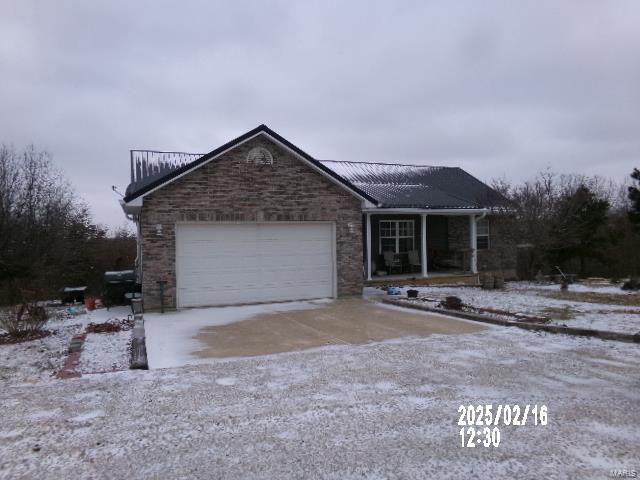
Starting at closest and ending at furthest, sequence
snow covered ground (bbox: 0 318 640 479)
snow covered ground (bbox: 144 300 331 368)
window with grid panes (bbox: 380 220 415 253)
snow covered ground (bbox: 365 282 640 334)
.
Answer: snow covered ground (bbox: 0 318 640 479)
snow covered ground (bbox: 144 300 331 368)
snow covered ground (bbox: 365 282 640 334)
window with grid panes (bbox: 380 220 415 253)

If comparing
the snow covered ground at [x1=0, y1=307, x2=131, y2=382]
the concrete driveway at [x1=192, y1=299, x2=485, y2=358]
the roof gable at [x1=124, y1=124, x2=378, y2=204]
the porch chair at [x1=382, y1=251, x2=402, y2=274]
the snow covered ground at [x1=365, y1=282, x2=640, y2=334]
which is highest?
the roof gable at [x1=124, y1=124, x2=378, y2=204]

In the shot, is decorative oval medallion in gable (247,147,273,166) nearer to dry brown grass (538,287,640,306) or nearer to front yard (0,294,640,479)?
front yard (0,294,640,479)

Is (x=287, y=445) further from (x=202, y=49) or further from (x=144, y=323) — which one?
(x=202, y=49)

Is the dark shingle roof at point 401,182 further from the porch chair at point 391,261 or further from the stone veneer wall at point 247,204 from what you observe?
the porch chair at point 391,261

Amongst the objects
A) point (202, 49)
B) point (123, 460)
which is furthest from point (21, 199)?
A: point (123, 460)

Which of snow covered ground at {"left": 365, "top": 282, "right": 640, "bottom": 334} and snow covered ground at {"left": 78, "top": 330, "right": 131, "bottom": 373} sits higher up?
snow covered ground at {"left": 365, "top": 282, "right": 640, "bottom": 334}

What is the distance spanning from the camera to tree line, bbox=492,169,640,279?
18.8m

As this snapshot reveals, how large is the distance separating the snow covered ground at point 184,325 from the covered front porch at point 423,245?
6003mm

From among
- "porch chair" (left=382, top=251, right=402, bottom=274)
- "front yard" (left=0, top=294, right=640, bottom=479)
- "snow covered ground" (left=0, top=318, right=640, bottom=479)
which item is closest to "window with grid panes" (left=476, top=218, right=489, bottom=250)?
"porch chair" (left=382, top=251, right=402, bottom=274)

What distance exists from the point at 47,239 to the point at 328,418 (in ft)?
59.9

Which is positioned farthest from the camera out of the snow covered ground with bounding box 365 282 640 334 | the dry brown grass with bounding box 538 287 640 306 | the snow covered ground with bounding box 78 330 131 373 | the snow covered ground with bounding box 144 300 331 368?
the dry brown grass with bounding box 538 287 640 306

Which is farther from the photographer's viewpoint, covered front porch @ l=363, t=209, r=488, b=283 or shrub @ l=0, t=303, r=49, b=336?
covered front porch @ l=363, t=209, r=488, b=283
